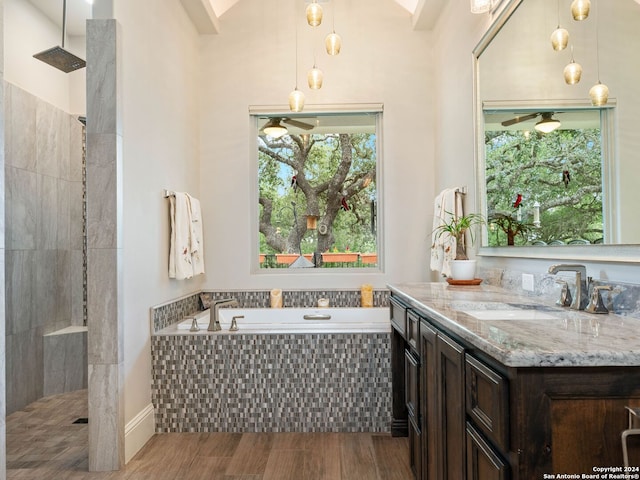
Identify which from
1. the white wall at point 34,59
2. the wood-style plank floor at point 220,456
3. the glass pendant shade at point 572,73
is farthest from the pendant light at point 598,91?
the white wall at point 34,59

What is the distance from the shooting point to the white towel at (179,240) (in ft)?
10.2

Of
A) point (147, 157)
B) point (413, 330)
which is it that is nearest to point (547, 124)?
point (413, 330)

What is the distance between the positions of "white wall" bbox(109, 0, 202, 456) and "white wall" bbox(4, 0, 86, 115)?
46.3 inches

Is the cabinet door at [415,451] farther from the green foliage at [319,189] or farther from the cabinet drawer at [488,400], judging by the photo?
the green foliage at [319,189]

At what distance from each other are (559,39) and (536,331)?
1368 mm

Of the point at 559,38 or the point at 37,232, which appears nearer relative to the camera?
the point at 559,38

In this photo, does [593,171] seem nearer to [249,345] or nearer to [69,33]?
[249,345]

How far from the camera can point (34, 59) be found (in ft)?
11.5

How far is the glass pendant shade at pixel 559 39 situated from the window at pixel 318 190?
7.15ft

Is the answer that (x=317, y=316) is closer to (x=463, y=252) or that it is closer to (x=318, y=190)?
(x=318, y=190)

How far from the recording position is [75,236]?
151 inches

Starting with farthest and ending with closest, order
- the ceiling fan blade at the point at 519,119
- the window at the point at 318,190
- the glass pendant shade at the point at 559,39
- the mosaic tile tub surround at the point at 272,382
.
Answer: the window at the point at 318,190, the mosaic tile tub surround at the point at 272,382, the ceiling fan blade at the point at 519,119, the glass pendant shade at the point at 559,39

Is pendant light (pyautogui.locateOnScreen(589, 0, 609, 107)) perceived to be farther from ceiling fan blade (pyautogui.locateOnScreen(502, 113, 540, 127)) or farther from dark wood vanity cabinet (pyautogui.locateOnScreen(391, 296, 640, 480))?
dark wood vanity cabinet (pyautogui.locateOnScreen(391, 296, 640, 480))

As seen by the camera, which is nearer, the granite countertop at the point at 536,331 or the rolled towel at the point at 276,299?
the granite countertop at the point at 536,331
